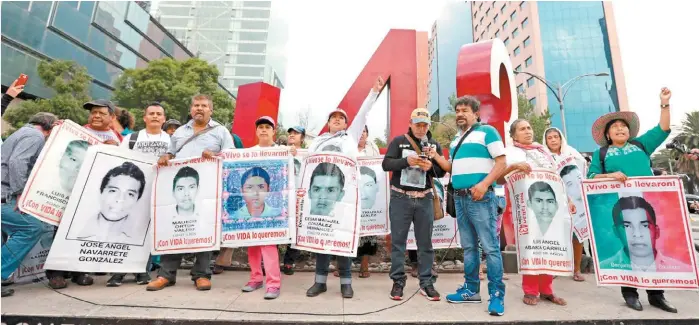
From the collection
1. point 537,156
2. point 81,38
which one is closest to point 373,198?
point 537,156

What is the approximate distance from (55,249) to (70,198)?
1.75 ft

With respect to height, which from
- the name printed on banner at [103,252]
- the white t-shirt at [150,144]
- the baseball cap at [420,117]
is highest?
the baseball cap at [420,117]

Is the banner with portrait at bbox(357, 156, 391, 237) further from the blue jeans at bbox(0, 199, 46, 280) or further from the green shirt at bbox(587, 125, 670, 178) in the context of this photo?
the blue jeans at bbox(0, 199, 46, 280)

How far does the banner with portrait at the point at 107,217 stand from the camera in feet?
11.6

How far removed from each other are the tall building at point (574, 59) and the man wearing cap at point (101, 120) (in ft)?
132

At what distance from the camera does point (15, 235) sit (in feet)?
11.5

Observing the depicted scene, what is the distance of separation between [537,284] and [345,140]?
2.55 metres

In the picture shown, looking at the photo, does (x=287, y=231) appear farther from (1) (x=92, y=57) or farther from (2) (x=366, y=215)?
(1) (x=92, y=57)

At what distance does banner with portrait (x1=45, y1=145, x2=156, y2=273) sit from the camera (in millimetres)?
3521

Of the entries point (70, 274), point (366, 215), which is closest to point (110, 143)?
point (70, 274)

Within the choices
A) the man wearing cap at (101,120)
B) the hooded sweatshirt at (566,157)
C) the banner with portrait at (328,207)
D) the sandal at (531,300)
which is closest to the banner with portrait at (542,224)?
the sandal at (531,300)

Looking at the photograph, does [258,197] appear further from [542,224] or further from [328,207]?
[542,224]

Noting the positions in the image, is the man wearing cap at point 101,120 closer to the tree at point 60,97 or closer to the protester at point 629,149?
A: the protester at point 629,149

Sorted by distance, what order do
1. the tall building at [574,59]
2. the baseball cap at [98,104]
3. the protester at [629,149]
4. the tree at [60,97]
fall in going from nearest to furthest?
the protester at [629,149], the baseball cap at [98,104], the tree at [60,97], the tall building at [574,59]
